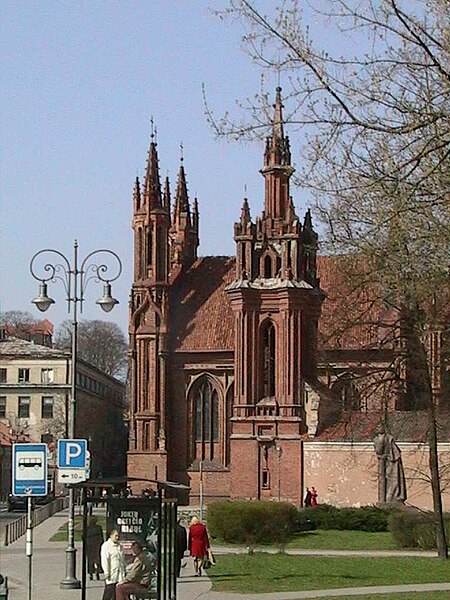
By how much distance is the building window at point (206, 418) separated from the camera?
74312mm

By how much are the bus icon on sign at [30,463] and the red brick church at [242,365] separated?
1442 inches

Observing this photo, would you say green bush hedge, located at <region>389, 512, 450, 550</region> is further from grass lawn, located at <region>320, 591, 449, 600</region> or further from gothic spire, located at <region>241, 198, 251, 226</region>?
gothic spire, located at <region>241, 198, 251, 226</region>

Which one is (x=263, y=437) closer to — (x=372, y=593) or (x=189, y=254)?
(x=189, y=254)

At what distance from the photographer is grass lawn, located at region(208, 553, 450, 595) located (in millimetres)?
27641

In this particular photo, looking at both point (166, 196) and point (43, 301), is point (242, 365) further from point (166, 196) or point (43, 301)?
point (43, 301)

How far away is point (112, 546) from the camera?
2233 centimetres

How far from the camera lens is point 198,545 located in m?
31.0

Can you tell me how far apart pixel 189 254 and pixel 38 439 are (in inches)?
883

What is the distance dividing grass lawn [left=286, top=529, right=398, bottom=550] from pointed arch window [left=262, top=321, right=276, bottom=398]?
811 inches

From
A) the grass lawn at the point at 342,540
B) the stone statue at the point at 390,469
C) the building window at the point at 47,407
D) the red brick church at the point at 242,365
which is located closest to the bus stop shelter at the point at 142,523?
the grass lawn at the point at 342,540

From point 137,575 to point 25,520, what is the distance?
103 ft

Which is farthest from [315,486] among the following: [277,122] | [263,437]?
[277,122]

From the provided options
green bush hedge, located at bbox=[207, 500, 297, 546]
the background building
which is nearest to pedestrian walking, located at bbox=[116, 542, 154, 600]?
green bush hedge, located at bbox=[207, 500, 297, 546]

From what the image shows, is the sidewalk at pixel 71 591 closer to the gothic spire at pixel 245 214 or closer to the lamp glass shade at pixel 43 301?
the lamp glass shade at pixel 43 301
